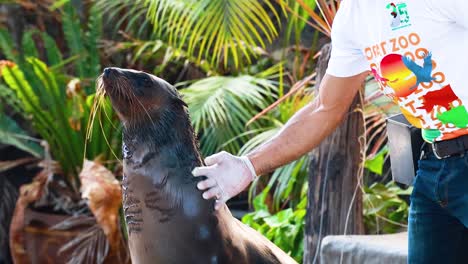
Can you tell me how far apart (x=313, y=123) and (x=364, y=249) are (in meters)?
1.33

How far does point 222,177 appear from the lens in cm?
256

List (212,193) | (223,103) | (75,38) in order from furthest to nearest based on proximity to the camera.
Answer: (75,38) < (223,103) < (212,193)

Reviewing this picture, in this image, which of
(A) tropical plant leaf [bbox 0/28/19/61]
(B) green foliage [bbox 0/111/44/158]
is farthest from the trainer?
(A) tropical plant leaf [bbox 0/28/19/61]

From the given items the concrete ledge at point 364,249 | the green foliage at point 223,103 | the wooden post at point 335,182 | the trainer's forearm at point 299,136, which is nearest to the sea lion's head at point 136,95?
the trainer's forearm at point 299,136

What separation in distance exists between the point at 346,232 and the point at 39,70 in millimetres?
2963

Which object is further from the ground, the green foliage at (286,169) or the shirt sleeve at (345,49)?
the shirt sleeve at (345,49)

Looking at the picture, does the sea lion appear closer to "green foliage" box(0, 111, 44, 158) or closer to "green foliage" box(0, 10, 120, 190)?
"green foliage" box(0, 10, 120, 190)

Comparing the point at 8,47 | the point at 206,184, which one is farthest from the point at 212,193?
the point at 8,47

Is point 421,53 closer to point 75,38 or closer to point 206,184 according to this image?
point 206,184

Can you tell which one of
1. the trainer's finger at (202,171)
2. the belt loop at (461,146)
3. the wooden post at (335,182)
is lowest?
the wooden post at (335,182)

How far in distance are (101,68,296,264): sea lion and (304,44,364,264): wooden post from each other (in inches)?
76.5

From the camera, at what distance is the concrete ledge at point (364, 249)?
3928 mm

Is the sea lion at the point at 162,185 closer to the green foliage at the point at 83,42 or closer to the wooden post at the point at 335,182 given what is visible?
the wooden post at the point at 335,182

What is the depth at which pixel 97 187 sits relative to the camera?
5.79m
